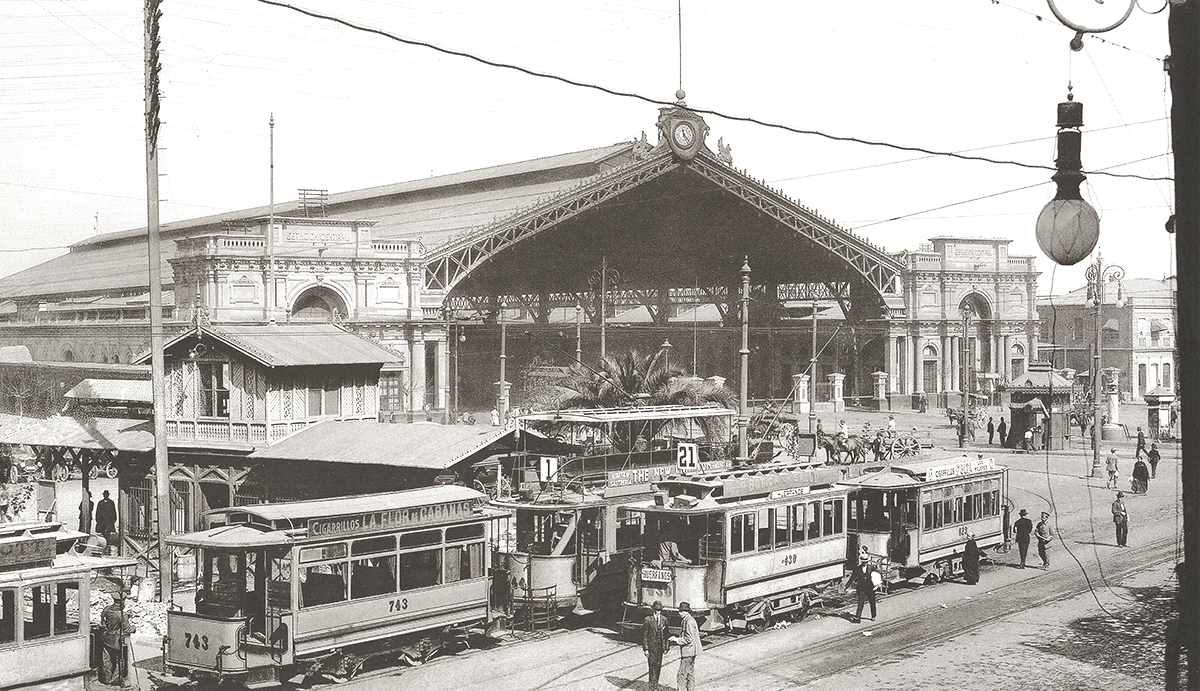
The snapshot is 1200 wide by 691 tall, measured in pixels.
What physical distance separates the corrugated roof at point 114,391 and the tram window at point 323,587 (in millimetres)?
14020

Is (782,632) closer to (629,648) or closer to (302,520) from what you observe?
(629,648)

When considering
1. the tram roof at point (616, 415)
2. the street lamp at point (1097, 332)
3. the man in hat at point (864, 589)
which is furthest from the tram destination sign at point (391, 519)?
the street lamp at point (1097, 332)

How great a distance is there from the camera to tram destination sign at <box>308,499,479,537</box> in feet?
49.4

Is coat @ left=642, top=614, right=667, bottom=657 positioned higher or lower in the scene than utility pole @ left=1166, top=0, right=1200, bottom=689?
lower

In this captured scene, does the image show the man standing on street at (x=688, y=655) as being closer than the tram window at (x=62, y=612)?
Yes

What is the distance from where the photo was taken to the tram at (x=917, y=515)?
69.2 ft

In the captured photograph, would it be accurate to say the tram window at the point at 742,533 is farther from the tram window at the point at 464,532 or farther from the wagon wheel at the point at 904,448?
the wagon wheel at the point at 904,448

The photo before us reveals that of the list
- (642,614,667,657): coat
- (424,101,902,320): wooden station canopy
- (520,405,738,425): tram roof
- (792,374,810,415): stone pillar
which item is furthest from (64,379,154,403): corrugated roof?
(792,374,810,415): stone pillar

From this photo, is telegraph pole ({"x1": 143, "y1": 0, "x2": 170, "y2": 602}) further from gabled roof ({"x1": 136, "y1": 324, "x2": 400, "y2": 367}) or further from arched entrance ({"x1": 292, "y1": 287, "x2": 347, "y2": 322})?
arched entrance ({"x1": 292, "y1": 287, "x2": 347, "y2": 322})

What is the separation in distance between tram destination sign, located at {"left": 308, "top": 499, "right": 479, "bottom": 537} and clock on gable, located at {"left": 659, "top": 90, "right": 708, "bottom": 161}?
118 feet

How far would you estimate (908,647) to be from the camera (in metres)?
16.8

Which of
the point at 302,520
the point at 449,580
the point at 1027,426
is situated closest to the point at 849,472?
the point at 449,580

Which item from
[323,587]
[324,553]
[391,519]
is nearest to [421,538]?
[391,519]

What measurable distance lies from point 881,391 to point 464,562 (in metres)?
53.7
